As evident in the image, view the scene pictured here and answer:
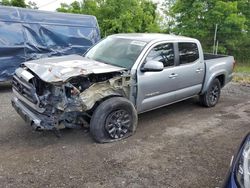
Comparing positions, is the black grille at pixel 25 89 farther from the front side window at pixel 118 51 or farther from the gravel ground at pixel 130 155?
the front side window at pixel 118 51

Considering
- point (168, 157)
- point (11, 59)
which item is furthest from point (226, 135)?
point (11, 59)

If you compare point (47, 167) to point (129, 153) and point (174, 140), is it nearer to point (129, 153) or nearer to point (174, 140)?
point (129, 153)

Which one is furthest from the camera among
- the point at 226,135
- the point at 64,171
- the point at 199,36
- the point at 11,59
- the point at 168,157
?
the point at 199,36

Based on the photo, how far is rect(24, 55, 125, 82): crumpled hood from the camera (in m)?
4.07

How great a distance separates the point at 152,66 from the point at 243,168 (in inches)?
110

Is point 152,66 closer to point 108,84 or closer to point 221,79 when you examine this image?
point 108,84

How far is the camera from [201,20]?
1543cm

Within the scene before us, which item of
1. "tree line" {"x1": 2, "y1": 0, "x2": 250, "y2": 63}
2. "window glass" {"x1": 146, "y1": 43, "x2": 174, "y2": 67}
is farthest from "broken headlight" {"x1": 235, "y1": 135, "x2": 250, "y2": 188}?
"tree line" {"x1": 2, "y1": 0, "x2": 250, "y2": 63}

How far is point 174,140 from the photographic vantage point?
4.82 m

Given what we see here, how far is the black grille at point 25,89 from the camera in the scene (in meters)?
4.19

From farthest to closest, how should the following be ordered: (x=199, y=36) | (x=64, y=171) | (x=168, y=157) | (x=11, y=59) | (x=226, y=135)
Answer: (x=199, y=36) → (x=11, y=59) → (x=226, y=135) → (x=168, y=157) → (x=64, y=171)

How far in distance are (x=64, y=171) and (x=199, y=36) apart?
1310 cm

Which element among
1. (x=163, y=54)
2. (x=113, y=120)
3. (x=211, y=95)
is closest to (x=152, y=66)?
(x=163, y=54)

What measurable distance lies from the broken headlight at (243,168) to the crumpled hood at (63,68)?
2453 mm
